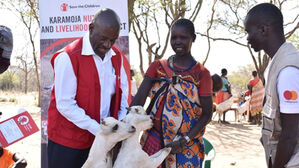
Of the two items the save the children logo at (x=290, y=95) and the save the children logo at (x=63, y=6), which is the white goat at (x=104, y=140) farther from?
the save the children logo at (x=63, y=6)

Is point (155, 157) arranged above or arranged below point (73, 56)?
below

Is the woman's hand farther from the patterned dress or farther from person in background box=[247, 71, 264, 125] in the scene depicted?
person in background box=[247, 71, 264, 125]

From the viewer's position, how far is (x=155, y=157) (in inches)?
75.5

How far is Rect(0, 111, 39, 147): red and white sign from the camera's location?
7.31ft

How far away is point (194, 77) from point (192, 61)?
0.40ft

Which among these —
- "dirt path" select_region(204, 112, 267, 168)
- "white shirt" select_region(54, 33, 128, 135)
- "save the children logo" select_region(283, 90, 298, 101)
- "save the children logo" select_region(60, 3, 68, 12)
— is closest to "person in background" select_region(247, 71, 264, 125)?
"dirt path" select_region(204, 112, 267, 168)

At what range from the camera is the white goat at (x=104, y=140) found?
5.66 ft

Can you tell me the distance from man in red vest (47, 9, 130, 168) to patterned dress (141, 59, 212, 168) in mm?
252

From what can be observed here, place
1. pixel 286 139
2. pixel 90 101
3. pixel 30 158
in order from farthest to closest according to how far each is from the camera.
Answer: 1. pixel 30 158
2. pixel 90 101
3. pixel 286 139

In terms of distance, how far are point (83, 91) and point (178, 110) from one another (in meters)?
0.60

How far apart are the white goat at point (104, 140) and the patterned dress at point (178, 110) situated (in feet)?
1.43

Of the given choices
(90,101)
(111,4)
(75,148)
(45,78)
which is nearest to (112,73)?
(90,101)

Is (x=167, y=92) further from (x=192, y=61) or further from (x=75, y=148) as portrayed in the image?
(x=75, y=148)

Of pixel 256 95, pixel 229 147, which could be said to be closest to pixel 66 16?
pixel 229 147
